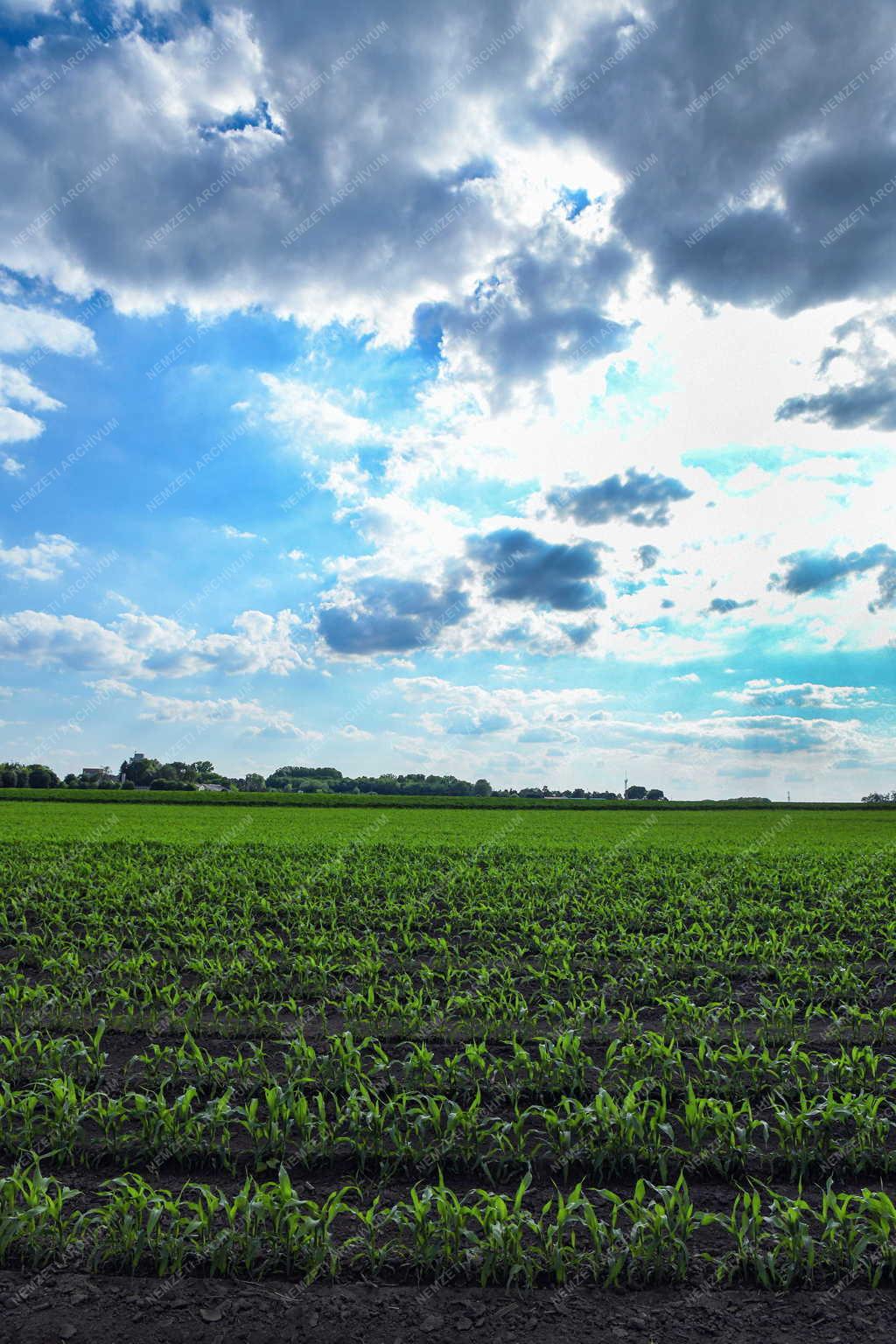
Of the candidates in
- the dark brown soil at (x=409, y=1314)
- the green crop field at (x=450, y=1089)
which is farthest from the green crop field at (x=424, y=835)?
the dark brown soil at (x=409, y=1314)

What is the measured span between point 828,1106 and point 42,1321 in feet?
18.8

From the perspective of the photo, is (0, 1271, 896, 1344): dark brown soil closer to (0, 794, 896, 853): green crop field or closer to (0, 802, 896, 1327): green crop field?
(0, 802, 896, 1327): green crop field

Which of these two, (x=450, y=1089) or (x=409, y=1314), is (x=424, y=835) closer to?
(x=450, y=1089)

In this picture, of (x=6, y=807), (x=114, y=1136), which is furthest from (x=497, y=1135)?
(x=6, y=807)

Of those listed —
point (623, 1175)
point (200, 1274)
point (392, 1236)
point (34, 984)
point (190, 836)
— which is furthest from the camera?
point (190, 836)

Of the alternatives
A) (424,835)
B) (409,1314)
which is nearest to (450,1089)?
(409,1314)

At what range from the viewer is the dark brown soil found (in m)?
4.04

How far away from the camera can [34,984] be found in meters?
10.2

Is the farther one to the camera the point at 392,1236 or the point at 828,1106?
the point at 828,1106

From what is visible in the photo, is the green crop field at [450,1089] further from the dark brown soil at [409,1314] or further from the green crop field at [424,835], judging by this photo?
the green crop field at [424,835]

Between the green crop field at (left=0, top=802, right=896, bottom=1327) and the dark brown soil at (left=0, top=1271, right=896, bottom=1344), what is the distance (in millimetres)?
123

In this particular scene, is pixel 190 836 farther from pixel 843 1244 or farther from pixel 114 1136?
pixel 843 1244

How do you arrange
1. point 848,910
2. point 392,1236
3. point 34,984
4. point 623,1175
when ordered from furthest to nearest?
point 848,910 < point 34,984 < point 623,1175 < point 392,1236

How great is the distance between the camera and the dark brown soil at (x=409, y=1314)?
13.3 ft
